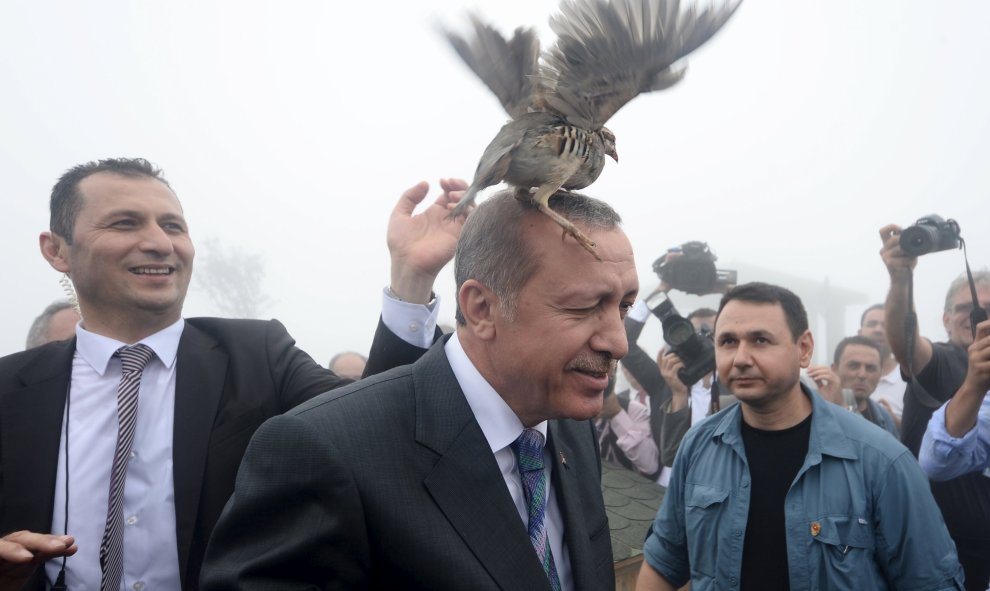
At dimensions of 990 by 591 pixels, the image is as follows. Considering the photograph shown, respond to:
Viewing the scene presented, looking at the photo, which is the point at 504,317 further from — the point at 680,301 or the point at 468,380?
the point at 680,301

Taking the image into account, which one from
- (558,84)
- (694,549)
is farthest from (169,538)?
(694,549)

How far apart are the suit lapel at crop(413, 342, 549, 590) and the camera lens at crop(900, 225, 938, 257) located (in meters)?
3.33

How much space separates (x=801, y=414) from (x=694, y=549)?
2.53 feet

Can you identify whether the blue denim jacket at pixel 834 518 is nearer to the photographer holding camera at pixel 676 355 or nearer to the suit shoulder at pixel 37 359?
the photographer holding camera at pixel 676 355

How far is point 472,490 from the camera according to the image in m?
1.50

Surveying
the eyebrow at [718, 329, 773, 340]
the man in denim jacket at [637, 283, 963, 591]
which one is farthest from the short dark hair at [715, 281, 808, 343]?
the eyebrow at [718, 329, 773, 340]

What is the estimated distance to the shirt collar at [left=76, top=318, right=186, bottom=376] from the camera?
7.06ft

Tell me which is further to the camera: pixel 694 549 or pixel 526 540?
pixel 694 549

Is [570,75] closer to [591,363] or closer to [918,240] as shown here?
[591,363]

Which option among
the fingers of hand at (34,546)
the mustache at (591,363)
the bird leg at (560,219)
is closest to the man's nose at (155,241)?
the fingers of hand at (34,546)

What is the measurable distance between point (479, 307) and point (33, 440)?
1499 millimetres

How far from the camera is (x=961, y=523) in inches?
135

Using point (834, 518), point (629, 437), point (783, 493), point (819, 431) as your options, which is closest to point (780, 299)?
point (819, 431)

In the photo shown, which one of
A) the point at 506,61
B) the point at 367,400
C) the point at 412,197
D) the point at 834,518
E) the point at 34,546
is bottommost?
the point at 834,518
